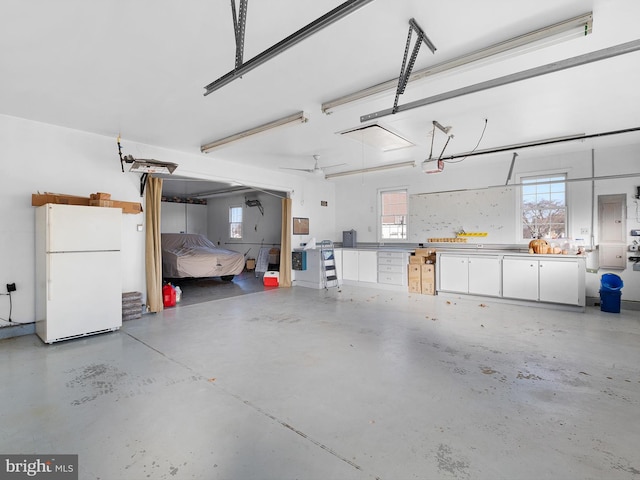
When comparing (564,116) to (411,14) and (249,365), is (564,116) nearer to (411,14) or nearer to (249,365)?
(411,14)

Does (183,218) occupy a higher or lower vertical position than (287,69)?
lower

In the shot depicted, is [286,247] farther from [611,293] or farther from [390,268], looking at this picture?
[611,293]

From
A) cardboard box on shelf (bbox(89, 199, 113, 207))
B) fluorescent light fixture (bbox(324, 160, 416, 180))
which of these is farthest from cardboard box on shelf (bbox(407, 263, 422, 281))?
cardboard box on shelf (bbox(89, 199, 113, 207))

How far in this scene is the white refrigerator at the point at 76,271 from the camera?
3623 mm

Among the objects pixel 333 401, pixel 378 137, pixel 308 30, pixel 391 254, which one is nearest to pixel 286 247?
pixel 391 254

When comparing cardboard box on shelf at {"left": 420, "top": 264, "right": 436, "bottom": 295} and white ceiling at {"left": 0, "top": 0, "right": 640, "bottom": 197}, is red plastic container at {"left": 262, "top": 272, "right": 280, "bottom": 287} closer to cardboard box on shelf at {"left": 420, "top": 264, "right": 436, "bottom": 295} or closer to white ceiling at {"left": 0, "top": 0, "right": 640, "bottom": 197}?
cardboard box on shelf at {"left": 420, "top": 264, "right": 436, "bottom": 295}

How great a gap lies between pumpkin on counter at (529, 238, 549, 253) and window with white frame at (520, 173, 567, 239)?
1.32 feet

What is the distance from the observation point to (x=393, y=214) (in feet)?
26.4

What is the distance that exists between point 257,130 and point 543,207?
5.74m

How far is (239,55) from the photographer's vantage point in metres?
1.88

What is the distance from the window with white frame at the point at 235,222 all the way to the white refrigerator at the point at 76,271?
7056 millimetres

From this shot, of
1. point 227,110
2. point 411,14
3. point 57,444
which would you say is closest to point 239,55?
point 411,14

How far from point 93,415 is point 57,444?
30 cm

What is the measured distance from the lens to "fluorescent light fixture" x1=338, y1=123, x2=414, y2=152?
4406mm
